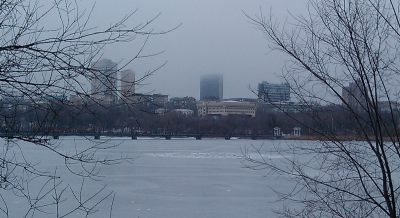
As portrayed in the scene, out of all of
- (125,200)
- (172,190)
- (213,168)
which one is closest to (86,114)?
(125,200)

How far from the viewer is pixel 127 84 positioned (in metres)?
2.94

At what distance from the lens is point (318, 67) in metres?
4.22

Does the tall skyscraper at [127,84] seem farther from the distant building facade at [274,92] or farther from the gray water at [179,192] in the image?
the gray water at [179,192]

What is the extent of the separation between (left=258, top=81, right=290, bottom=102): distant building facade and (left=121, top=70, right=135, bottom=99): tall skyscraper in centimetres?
185

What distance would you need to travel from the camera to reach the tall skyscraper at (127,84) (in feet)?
9.55

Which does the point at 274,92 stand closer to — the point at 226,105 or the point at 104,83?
the point at 104,83

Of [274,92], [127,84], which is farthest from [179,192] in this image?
[127,84]

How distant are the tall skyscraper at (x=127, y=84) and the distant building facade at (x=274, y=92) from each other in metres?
1.85

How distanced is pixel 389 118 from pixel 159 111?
171 centimetres

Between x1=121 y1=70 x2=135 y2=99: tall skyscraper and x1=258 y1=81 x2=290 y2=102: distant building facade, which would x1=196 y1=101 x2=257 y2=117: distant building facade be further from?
x1=121 y1=70 x2=135 y2=99: tall skyscraper

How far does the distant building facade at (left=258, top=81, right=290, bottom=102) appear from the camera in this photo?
4.54 metres

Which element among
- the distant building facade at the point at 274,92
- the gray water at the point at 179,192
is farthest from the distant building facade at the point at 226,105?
the distant building facade at the point at 274,92

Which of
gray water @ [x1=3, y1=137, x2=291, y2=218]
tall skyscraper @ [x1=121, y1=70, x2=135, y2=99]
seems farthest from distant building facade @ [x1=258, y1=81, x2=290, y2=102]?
gray water @ [x1=3, y1=137, x2=291, y2=218]

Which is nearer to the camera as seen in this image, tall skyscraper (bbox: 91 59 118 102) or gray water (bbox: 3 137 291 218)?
tall skyscraper (bbox: 91 59 118 102)
